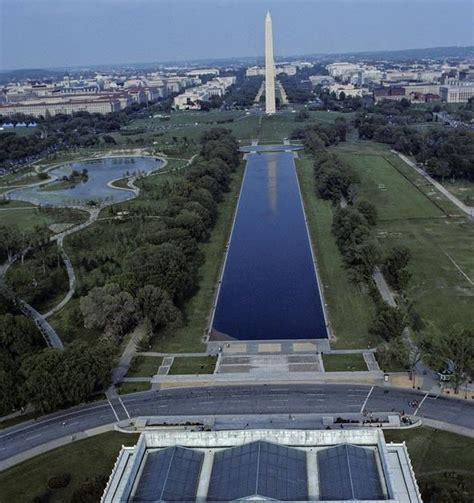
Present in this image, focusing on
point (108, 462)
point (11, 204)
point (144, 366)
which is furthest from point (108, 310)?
point (11, 204)

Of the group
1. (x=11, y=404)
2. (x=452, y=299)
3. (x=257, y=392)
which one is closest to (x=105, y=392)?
(x=11, y=404)

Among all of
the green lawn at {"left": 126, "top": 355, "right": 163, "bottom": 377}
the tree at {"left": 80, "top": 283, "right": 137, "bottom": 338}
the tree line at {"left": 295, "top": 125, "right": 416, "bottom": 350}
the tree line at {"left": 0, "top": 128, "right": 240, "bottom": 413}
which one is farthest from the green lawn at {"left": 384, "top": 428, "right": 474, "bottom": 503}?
the tree at {"left": 80, "top": 283, "right": 137, "bottom": 338}

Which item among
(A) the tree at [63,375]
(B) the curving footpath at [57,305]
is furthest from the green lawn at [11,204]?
(A) the tree at [63,375]

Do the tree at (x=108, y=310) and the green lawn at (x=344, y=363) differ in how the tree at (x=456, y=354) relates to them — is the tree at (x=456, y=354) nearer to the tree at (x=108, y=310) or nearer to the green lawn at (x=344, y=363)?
the green lawn at (x=344, y=363)

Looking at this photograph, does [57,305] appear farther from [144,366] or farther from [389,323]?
[389,323]

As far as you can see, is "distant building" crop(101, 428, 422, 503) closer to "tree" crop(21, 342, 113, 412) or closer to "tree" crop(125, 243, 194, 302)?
"tree" crop(21, 342, 113, 412)

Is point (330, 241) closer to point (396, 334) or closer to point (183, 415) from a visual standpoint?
point (396, 334)

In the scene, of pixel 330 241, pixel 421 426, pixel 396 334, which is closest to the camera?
pixel 421 426
